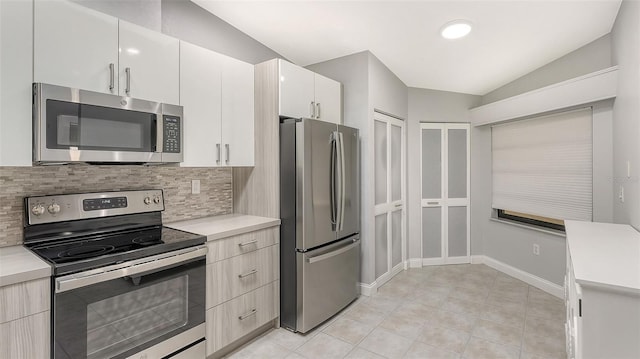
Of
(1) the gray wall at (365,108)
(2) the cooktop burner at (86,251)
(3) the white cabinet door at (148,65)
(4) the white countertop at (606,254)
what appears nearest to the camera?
(4) the white countertop at (606,254)

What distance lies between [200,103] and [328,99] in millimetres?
1329

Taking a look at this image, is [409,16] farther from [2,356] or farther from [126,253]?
[2,356]

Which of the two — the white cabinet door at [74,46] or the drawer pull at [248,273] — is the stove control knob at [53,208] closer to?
the white cabinet door at [74,46]

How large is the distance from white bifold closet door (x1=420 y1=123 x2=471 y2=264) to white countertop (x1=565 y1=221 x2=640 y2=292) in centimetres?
209

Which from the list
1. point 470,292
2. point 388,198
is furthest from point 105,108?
point 470,292

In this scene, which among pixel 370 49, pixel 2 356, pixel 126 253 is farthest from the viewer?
pixel 370 49

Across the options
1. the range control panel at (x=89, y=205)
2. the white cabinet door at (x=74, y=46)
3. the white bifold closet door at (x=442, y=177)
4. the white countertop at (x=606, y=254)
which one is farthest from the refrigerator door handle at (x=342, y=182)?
the white bifold closet door at (x=442, y=177)

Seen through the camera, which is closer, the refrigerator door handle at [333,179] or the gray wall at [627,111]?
the gray wall at [627,111]

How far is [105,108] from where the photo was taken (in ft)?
5.89

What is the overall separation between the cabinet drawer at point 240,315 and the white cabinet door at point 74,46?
156cm

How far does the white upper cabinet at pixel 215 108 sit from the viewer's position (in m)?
2.24

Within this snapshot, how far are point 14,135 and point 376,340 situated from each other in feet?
8.47

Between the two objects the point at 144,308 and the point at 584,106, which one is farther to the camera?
the point at 584,106

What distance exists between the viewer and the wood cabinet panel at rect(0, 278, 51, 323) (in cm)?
132
